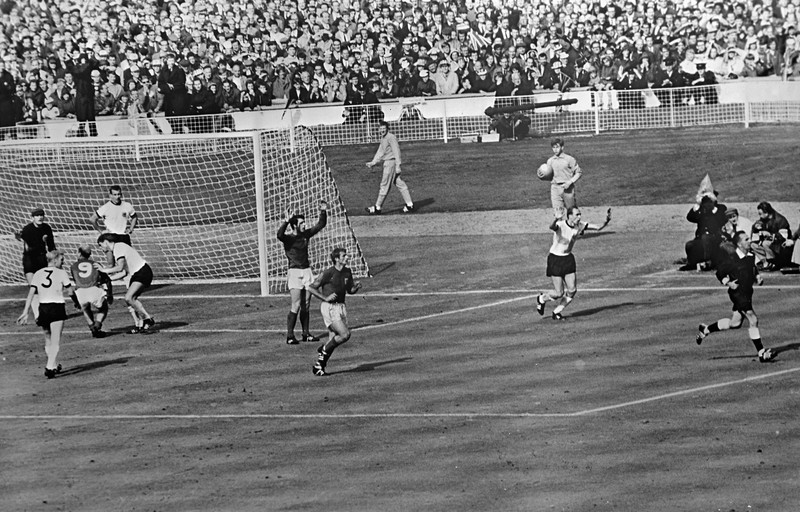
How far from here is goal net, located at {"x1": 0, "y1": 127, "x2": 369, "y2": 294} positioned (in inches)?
1208

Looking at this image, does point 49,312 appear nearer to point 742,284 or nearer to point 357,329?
point 357,329

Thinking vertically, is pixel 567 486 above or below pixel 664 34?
below

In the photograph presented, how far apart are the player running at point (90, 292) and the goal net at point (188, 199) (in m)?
4.30

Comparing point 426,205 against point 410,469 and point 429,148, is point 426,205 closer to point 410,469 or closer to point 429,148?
point 429,148

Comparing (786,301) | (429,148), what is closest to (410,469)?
(786,301)

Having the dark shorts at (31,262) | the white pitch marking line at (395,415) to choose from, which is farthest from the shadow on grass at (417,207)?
the white pitch marking line at (395,415)

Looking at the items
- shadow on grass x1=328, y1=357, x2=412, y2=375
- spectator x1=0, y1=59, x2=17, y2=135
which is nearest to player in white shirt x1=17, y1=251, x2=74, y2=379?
shadow on grass x1=328, y1=357, x2=412, y2=375

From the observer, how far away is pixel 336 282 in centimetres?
1956

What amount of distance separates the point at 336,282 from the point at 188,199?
1883 centimetres

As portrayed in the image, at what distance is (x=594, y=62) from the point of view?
4362 cm

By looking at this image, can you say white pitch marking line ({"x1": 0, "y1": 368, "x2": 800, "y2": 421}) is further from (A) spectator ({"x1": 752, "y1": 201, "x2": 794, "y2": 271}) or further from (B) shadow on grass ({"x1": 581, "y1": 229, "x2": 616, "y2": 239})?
(B) shadow on grass ({"x1": 581, "y1": 229, "x2": 616, "y2": 239})

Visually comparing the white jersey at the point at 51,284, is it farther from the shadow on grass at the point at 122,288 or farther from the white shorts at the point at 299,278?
the shadow on grass at the point at 122,288

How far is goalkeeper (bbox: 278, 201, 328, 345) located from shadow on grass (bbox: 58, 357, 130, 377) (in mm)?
2779

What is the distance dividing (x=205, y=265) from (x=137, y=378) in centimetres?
1106
